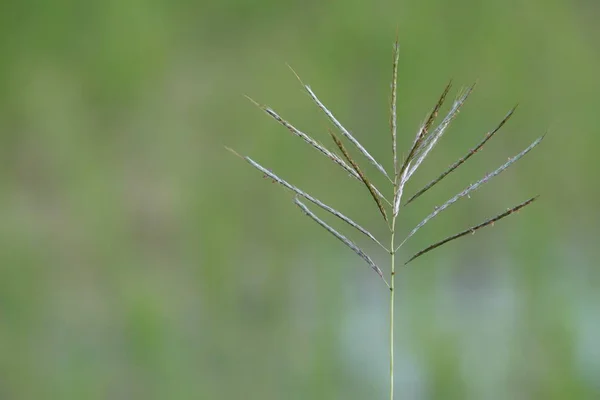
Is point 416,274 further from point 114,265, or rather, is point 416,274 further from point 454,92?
point 114,265

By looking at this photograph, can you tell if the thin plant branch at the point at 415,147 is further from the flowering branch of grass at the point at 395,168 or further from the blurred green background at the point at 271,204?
the blurred green background at the point at 271,204

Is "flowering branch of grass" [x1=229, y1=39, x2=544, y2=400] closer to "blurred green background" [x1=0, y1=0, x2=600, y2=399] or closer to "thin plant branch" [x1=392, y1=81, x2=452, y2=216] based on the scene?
"thin plant branch" [x1=392, y1=81, x2=452, y2=216]

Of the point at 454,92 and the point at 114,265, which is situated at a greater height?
the point at 454,92

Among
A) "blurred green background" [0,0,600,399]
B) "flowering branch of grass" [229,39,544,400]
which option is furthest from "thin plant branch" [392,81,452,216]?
"blurred green background" [0,0,600,399]

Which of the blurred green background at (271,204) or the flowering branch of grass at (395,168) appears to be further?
the blurred green background at (271,204)

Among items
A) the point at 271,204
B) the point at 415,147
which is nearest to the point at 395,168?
the point at 415,147

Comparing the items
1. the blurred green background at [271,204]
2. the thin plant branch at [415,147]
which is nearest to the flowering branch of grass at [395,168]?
the thin plant branch at [415,147]

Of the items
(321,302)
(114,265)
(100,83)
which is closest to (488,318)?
(321,302)

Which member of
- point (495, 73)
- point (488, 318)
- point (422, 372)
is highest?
point (495, 73)
